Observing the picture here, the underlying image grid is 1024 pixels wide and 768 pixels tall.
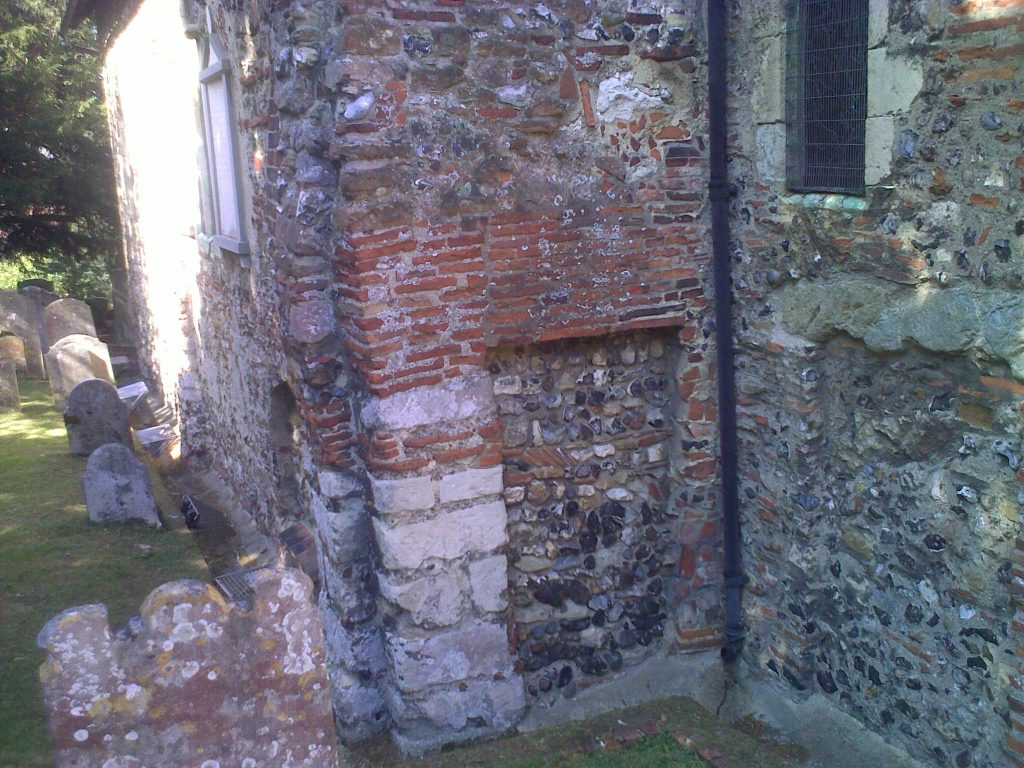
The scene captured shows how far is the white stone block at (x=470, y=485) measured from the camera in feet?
16.3

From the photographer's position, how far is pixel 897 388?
171 inches

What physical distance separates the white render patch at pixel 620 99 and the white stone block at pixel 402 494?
2109 mm

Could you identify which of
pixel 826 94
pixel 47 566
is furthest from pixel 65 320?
pixel 826 94

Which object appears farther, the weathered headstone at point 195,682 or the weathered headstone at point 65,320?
the weathered headstone at point 65,320

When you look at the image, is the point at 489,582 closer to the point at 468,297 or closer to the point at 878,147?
the point at 468,297

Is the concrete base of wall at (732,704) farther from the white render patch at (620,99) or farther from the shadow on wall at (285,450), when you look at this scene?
the white render patch at (620,99)

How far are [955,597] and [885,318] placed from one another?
123 cm

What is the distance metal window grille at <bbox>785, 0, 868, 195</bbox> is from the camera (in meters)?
4.46

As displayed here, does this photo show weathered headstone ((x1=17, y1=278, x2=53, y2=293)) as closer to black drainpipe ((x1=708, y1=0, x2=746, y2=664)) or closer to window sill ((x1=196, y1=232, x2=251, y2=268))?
window sill ((x1=196, y1=232, x2=251, y2=268))

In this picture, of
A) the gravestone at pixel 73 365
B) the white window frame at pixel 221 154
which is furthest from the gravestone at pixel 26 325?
the white window frame at pixel 221 154

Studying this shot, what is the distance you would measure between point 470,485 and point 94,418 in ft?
23.5

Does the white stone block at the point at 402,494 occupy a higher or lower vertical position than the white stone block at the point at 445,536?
higher

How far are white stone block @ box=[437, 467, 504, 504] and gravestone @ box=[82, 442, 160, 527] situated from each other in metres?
4.85

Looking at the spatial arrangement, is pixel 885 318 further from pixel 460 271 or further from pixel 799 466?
pixel 460 271
